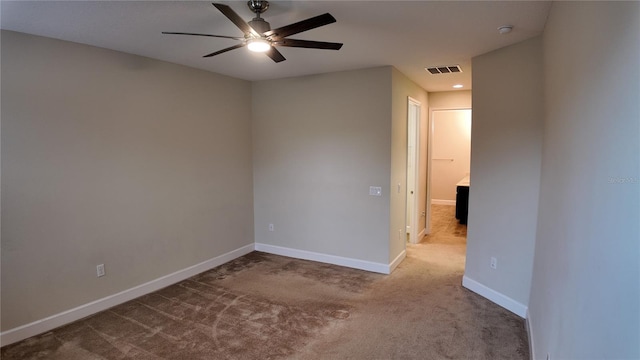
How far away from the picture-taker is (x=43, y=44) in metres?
2.88

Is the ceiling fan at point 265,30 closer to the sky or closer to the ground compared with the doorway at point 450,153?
closer to the sky

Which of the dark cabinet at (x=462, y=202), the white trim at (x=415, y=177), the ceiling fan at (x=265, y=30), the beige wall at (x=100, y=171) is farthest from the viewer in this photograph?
the dark cabinet at (x=462, y=202)

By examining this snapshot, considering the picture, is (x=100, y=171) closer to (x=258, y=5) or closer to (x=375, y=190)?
(x=258, y=5)

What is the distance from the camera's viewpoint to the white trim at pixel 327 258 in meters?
4.30

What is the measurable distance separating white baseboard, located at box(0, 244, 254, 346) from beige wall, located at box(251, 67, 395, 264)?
1132mm

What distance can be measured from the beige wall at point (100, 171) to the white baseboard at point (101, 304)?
58 mm

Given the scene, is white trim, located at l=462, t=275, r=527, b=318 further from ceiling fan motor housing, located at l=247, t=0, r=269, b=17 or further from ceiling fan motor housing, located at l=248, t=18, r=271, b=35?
ceiling fan motor housing, located at l=247, t=0, r=269, b=17

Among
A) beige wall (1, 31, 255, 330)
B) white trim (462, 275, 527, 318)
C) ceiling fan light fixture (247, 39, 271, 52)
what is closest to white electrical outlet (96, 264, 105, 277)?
beige wall (1, 31, 255, 330)

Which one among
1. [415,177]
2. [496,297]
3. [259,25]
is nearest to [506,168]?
[496,297]

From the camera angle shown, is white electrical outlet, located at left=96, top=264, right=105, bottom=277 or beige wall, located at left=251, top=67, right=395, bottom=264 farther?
beige wall, located at left=251, top=67, right=395, bottom=264

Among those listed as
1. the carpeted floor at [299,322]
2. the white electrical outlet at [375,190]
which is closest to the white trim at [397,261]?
the carpeted floor at [299,322]

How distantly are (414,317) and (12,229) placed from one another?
11.8 ft

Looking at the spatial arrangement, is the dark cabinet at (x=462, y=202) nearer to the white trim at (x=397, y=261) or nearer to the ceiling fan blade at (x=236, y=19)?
the white trim at (x=397, y=261)

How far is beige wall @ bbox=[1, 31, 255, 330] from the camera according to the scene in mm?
2785
